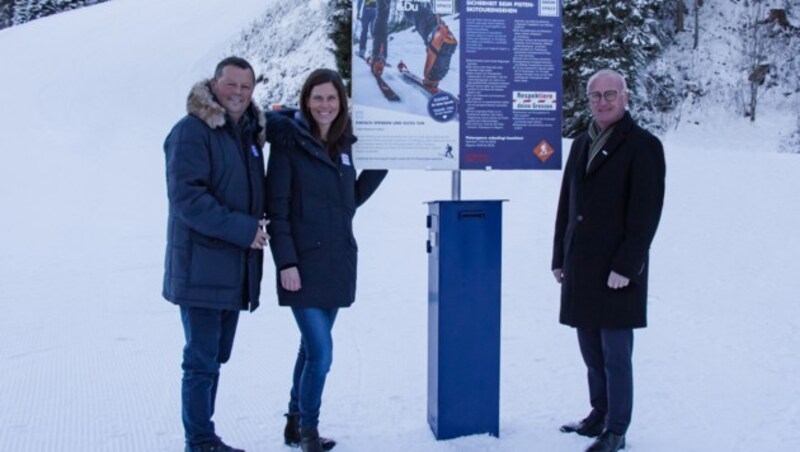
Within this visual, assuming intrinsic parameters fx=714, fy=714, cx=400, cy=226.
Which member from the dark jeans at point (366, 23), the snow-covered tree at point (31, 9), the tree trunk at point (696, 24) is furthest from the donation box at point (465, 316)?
the snow-covered tree at point (31, 9)

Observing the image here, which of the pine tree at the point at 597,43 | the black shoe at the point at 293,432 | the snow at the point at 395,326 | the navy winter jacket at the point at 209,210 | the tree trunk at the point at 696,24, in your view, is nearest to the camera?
the navy winter jacket at the point at 209,210

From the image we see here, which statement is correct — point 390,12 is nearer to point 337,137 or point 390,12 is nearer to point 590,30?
point 337,137

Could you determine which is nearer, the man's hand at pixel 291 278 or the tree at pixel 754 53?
the man's hand at pixel 291 278

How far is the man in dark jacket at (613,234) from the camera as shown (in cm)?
327

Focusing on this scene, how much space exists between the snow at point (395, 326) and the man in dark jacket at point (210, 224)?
26.0 inches

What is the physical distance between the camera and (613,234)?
3.35 m

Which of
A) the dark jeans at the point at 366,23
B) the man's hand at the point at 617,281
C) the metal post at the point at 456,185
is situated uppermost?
the dark jeans at the point at 366,23

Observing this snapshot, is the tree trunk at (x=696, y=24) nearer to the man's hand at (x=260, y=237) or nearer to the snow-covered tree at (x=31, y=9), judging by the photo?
the man's hand at (x=260, y=237)

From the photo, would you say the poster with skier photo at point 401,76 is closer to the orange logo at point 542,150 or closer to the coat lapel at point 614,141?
the orange logo at point 542,150

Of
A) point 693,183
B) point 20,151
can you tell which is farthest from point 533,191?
point 20,151

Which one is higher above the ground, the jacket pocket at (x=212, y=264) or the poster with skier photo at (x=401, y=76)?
the poster with skier photo at (x=401, y=76)

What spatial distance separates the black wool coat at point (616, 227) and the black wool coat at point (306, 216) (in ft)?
3.72

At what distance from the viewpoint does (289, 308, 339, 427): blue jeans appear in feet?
10.8

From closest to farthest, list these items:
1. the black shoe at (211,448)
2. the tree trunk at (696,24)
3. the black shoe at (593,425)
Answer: the black shoe at (211,448)
the black shoe at (593,425)
the tree trunk at (696,24)
